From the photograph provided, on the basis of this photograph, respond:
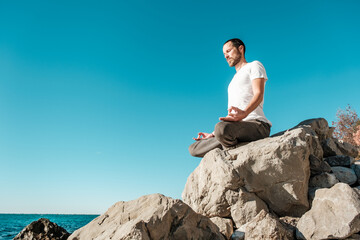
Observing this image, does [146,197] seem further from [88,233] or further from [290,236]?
[290,236]

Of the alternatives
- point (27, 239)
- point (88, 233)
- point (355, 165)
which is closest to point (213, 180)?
point (88, 233)

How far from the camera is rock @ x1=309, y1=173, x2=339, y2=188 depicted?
206 inches

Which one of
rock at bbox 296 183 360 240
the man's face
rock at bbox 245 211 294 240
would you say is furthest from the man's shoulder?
rock at bbox 245 211 294 240

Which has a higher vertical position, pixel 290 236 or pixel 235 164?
pixel 235 164

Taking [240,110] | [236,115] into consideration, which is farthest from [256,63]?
[236,115]

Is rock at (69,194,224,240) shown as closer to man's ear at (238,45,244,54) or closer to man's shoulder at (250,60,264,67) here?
man's shoulder at (250,60,264,67)

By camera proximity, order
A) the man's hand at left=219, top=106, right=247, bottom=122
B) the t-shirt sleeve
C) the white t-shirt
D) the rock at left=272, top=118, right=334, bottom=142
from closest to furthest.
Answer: the man's hand at left=219, top=106, right=247, bottom=122 → the t-shirt sleeve → the white t-shirt → the rock at left=272, top=118, right=334, bottom=142

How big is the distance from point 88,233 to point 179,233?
1.66 m

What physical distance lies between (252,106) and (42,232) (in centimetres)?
549

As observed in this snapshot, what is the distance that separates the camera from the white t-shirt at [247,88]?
5.63m

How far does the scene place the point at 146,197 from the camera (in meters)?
4.66

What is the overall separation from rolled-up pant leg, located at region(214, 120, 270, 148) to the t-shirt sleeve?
34.2 inches

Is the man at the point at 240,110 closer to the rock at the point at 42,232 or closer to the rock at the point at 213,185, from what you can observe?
the rock at the point at 213,185

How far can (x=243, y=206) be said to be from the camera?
480 centimetres
